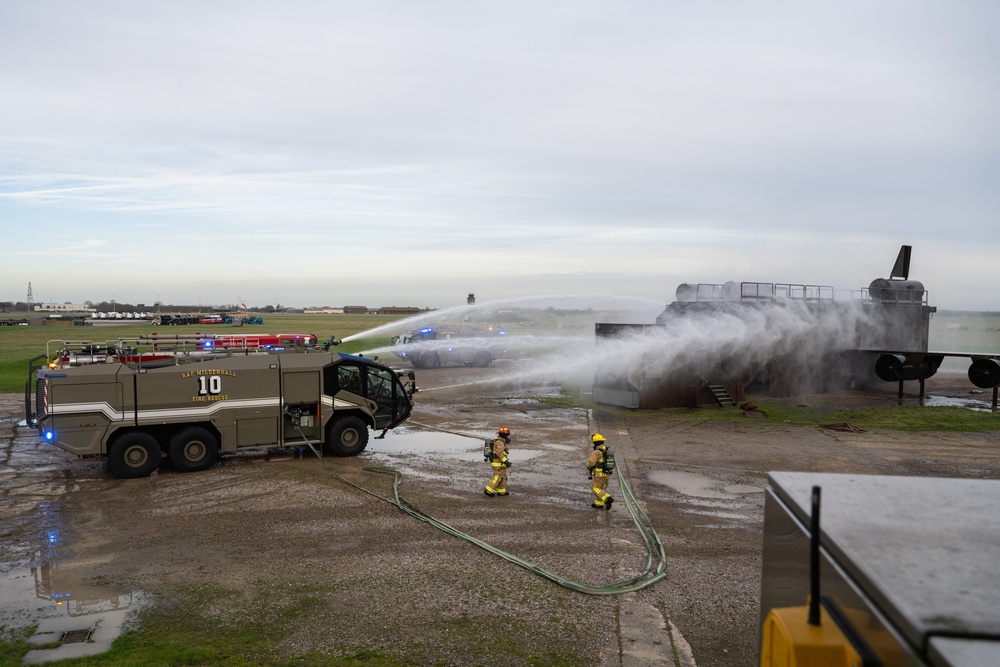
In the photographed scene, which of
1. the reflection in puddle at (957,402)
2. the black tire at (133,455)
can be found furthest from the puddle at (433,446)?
the reflection in puddle at (957,402)

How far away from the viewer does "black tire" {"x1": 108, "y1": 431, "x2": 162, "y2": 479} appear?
14766mm

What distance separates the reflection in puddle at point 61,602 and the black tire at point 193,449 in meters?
4.10

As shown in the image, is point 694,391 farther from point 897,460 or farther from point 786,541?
point 786,541

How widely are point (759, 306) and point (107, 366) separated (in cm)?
2272

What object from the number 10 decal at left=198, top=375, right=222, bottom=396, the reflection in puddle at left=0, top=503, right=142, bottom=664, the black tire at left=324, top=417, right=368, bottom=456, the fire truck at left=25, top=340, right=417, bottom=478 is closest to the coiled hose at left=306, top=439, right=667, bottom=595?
the black tire at left=324, top=417, right=368, bottom=456

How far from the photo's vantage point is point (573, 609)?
8883 millimetres

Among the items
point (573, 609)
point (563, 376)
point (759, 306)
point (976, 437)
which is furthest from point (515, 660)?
point (563, 376)

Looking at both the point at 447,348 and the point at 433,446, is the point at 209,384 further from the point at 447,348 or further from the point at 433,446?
the point at 447,348

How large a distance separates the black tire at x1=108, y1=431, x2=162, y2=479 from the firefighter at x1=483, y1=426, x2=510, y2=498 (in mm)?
7385

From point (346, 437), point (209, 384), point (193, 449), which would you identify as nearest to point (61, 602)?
point (193, 449)

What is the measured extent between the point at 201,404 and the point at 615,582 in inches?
404

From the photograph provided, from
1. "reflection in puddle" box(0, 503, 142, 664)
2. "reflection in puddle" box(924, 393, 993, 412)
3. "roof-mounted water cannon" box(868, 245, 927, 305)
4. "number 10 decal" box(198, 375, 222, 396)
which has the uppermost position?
"roof-mounted water cannon" box(868, 245, 927, 305)

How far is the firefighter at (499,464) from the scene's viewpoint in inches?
531

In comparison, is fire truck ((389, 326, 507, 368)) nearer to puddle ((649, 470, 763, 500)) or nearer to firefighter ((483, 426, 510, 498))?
puddle ((649, 470, 763, 500))
